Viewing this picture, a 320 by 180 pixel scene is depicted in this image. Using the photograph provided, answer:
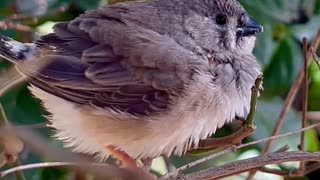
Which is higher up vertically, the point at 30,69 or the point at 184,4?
the point at 184,4

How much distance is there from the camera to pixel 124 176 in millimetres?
833

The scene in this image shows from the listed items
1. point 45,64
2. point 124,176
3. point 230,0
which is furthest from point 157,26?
point 124,176

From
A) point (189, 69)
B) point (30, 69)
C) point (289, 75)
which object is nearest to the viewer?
point (30, 69)

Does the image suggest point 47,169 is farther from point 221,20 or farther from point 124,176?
point 124,176

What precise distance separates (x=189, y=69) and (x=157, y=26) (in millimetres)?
240

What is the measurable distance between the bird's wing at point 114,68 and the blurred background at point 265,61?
41 centimetres

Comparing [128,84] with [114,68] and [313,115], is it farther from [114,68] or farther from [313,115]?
[313,115]

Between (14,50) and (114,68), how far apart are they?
0.31 m

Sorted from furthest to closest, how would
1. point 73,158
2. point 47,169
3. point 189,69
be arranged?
point 47,169 → point 189,69 → point 73,158

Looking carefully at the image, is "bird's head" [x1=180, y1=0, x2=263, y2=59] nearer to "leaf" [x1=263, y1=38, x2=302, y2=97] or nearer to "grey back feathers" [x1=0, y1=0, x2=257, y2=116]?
"grey back feathers" [x1=0, y1=0, x2=257, y2=116]

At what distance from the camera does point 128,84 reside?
216 centimetres

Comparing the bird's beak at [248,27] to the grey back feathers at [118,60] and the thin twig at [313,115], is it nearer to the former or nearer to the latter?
the grey back feathers at [118,60]

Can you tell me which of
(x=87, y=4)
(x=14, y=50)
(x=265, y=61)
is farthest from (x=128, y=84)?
(x=265, y=61)

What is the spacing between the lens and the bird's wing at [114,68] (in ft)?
6.90
